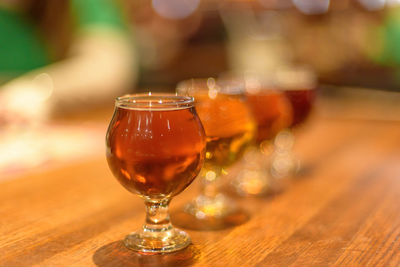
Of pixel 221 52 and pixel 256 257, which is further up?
pixel 221 52

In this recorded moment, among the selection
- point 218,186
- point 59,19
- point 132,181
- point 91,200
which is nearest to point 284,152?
point 218,186

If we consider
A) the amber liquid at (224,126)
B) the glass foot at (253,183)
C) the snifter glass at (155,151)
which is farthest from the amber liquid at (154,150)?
the glass foot at (253,183)

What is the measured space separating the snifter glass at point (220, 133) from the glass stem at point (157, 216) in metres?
0.12

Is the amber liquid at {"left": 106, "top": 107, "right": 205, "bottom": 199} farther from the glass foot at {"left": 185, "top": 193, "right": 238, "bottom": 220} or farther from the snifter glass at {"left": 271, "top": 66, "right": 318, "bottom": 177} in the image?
the snifter glass at {"left": 271, "top": 66, "right": 318, "bottom": 177}

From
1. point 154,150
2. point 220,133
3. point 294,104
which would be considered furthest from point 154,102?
point 294,104

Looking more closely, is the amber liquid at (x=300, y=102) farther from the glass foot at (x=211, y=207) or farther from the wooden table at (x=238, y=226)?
the glass foot at (x=211, y=207)

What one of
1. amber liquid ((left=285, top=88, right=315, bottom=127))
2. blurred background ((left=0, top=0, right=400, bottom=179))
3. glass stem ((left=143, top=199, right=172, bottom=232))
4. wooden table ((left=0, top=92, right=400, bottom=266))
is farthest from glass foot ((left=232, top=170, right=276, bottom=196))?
blurred background ((left=0, top=0, right=400, bottom=179))

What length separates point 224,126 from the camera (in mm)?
843

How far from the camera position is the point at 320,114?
6.40 feet

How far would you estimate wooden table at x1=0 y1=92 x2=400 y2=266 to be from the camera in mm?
645

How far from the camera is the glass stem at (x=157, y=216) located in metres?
0.72

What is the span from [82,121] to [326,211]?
1059 mm

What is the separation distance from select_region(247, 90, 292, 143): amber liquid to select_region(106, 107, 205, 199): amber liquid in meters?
0.36

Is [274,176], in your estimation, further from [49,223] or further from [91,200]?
[49,223]
